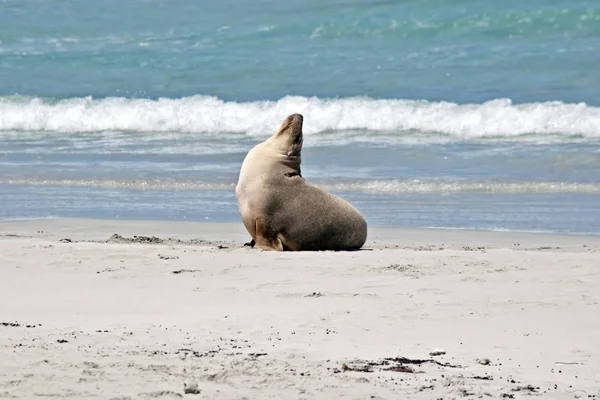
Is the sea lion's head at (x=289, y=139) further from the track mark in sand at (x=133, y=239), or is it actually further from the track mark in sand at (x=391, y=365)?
the track mark in sand at (x=391, y=365)

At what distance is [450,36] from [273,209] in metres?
16.2

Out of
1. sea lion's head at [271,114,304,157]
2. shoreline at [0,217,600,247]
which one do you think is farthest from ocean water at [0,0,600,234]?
sea lion's head at [271,114,304,157]

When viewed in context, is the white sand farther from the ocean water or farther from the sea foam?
the sea foam

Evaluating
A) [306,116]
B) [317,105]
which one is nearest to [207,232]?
[306,116]

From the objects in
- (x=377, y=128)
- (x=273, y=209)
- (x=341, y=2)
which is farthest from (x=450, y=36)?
(x=273, y=209)

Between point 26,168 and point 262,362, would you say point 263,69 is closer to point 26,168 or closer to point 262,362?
point 26,168

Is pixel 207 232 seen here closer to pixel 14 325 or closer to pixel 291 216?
pixel 291 216

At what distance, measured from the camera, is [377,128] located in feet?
59.0

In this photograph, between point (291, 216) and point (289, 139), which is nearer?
point (291, 216)

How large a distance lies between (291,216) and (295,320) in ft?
10.6

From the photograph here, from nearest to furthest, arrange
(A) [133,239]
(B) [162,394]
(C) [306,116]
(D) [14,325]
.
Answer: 1. (B) [162,394]
2. (D) [14,325]
3. (A) [133,239]
4. (C) [306,116]

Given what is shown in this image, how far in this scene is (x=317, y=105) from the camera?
65.1 ft

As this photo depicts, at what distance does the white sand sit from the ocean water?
2646 mm

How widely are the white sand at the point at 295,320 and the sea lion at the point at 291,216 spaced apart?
36cm
